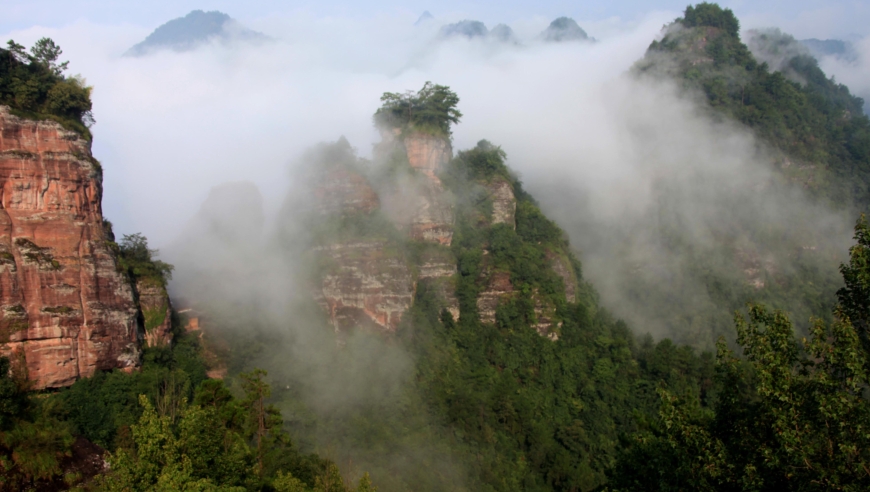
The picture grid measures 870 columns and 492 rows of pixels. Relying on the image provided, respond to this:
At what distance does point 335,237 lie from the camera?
185 ft

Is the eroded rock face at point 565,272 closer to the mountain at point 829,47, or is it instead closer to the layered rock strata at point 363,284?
the layered rock strata at point 363,284

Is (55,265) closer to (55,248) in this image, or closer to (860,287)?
(55,248)

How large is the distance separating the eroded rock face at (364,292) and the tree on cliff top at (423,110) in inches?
650

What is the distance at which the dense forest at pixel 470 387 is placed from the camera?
1448 centimetres

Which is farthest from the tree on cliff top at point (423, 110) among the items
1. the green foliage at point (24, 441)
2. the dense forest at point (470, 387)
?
the green foliage at point (24, 441)

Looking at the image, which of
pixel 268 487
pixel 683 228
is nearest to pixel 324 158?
pixel 268 487

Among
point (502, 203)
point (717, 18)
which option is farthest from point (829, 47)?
point (502, 203)

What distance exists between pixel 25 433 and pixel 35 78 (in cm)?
2304

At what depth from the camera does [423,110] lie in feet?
212

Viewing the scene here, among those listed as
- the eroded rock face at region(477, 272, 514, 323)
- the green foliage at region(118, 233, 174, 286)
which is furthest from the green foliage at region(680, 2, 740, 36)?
the green foliage at region(118, 233, 174, 286)

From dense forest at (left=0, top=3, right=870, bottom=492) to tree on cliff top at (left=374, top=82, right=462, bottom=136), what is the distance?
23 centimetres

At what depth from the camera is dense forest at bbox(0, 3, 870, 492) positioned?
47.5 feet

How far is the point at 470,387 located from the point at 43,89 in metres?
37.8

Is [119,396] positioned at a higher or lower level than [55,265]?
lower
